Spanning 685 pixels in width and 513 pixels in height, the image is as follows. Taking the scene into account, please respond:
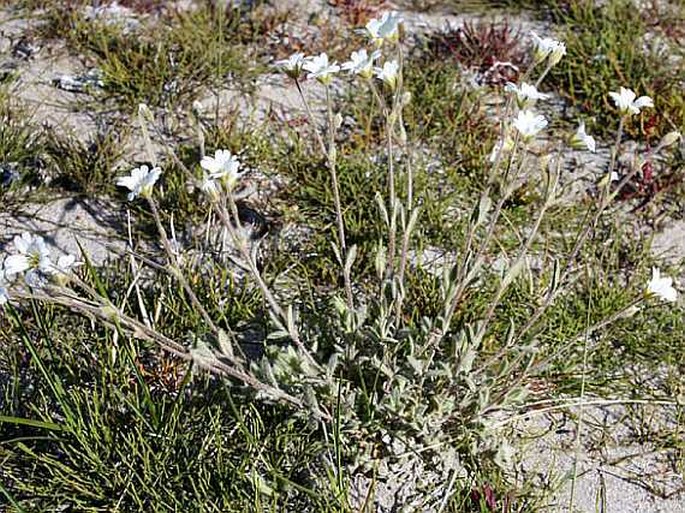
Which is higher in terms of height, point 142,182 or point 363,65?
point 363,65

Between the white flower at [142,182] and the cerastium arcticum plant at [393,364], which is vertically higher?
the white flower at [142,182]

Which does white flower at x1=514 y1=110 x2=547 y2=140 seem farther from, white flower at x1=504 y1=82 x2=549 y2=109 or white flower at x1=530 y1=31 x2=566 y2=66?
white flower at x1=530 y1=31 x2=566 y2=66

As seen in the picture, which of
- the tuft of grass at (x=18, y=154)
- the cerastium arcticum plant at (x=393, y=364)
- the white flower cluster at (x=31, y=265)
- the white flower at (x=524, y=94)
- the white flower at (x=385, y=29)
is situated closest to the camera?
the white flower cluster at (x=31, y=265)

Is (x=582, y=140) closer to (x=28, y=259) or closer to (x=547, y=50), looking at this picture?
(x=547, y=50)

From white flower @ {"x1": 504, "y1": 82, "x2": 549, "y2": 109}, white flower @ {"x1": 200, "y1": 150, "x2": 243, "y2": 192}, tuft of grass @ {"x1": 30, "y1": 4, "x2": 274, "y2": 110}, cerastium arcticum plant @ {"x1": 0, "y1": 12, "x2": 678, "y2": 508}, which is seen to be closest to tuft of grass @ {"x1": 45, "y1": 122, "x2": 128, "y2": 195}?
tuft of grass @ {"x1": 30, "y1": 4, "x2": 274, "y2": 110}

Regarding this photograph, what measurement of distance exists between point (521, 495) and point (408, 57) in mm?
2283

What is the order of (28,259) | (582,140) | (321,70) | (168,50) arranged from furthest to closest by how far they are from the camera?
(168,50), (321,70), (582,140), (28,259)

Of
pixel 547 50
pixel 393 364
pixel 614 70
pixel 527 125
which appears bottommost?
pixel 393 364

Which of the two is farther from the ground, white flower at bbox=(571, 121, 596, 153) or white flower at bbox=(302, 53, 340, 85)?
white flower at bbox=(302, 53, 340, 85)

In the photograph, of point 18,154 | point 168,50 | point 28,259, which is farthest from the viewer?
point 168,50

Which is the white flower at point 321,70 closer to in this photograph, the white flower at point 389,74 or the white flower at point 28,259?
Result: the white flower at point 389,74

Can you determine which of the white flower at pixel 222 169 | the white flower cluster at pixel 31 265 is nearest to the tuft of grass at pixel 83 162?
the white flower cluster at pixel 31 265

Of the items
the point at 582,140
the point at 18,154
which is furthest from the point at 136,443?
the point at 18,154

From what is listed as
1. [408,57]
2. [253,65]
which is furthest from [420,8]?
[253,65]
